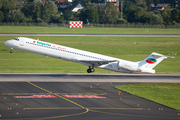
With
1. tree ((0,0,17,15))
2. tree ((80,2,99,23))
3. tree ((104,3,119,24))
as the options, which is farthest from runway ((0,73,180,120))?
tree ((0,0,17,15))

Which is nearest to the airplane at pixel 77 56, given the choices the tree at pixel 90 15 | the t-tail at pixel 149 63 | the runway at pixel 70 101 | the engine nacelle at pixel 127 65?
the engine nacelle at pixel 127 65

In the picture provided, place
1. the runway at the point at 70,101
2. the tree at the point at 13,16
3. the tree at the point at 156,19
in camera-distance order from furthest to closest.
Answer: the tree at the point at 156,19, the tree at the point at 13,16, the runway at the point at 70,101

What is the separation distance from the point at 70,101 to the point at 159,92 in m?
13.2

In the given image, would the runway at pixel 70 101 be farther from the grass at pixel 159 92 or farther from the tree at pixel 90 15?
the tree at pixel 90 15

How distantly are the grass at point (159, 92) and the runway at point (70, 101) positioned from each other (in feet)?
4.64

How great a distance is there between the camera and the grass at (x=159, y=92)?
113 feet

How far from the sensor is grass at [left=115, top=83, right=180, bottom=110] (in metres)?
34.5

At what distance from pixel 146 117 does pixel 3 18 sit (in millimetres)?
166846

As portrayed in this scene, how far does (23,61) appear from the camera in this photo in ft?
225

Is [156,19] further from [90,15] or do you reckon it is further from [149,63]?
[149,63]

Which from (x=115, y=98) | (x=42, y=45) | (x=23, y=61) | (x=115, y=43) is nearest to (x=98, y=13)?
(x=115, y=43)

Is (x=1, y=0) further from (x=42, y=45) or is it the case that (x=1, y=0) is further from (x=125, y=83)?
(x=125, y=83)

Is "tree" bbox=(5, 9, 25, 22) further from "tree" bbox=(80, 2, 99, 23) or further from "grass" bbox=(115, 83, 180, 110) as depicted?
"grass" bbox=(115, 83, 180, 110)

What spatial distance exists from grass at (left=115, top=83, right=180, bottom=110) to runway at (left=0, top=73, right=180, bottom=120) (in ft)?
4.64
